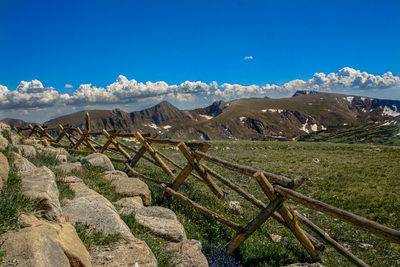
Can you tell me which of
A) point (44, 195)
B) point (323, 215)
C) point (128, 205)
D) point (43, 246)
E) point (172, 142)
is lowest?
point (323, 215)

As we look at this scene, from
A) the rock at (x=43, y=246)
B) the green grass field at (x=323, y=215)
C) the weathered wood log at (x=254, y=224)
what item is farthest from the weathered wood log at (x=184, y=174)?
the rock at (x=43, y=246)

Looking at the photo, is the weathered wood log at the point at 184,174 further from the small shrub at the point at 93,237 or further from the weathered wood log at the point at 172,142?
the small shrub at the point at 93,237

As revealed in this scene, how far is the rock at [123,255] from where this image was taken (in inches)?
167

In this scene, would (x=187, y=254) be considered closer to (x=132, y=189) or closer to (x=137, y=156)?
(x=132, y=189)

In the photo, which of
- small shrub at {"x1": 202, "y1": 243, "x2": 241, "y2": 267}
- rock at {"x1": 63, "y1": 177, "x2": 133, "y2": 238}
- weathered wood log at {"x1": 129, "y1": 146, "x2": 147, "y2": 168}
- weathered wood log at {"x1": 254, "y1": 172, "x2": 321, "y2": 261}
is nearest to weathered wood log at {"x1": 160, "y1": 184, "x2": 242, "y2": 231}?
small shrub at {"x1": 202, "y1": 243, "x2": 241, "y2": 267}

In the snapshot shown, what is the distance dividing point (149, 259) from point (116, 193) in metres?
5.05

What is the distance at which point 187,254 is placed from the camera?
209 inches

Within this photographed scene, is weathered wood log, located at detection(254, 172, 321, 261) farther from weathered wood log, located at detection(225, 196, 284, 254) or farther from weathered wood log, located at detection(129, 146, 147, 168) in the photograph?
weathered wood log, located at detection(129, 146, 147, 168)

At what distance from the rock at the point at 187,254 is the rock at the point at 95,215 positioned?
1063mm

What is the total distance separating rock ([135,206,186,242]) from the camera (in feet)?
20.3

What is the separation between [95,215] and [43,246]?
7.80ft

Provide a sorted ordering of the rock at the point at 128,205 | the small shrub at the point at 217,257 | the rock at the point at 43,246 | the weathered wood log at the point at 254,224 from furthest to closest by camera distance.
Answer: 1. the rock at the point at 128,205
2. the weathered wood log at the point at 254,224
3. the small shrub at the point at 217,257
4. the rock at the point at 43,246

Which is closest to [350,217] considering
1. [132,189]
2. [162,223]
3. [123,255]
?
[123,255]

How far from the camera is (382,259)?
25.8 feet
